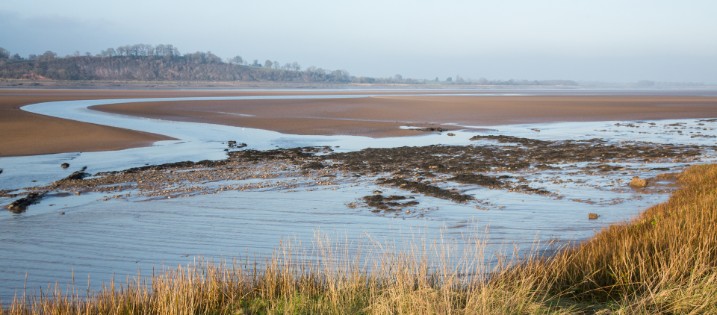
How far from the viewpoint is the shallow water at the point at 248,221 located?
314 inches

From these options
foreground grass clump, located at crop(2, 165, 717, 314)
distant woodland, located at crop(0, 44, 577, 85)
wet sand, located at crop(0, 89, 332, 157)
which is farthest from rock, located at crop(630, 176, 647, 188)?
distant woodland, located at crop(0, 44, 577, 85)

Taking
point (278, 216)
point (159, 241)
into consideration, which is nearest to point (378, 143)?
point (278, 216)

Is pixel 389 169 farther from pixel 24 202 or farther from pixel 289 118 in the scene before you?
pixel 289 118

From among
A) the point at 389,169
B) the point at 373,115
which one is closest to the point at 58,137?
the point at 389,169

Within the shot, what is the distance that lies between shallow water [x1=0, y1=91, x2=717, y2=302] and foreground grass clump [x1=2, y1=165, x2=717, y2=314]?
4.87ft

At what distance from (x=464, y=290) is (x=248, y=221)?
5114 mm

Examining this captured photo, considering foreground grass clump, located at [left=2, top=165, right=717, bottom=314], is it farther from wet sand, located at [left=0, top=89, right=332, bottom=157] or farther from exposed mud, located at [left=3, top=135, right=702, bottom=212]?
wet sand, located at [left=0, top=89, right=332, bottom=157]

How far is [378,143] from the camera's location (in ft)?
70.7

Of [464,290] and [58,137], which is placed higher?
[464,290]

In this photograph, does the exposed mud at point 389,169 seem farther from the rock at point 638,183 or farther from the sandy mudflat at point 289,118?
the sandy mudflat at point 289,118

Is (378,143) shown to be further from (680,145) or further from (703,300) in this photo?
(703,300)

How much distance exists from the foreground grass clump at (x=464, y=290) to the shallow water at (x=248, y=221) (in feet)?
4.87

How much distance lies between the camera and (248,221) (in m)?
10.1

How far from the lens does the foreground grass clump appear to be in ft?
16.2
